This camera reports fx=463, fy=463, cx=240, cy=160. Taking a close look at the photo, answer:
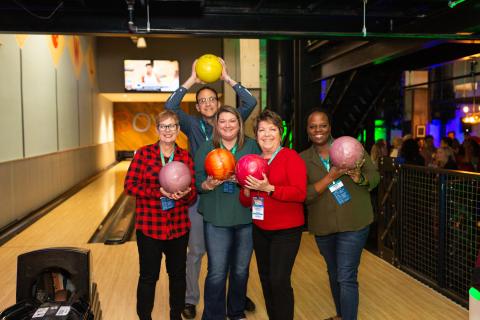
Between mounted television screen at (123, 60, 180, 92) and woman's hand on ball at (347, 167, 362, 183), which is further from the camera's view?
mounted television screen at (123, 60, 180, 92)

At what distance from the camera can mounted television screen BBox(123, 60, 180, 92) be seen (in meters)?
14.4

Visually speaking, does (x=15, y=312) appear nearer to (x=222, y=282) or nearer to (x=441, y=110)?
(x=222, y=282)

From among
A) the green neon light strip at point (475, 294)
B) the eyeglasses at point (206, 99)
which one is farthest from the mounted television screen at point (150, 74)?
the green neon light strip at point (475, 294)

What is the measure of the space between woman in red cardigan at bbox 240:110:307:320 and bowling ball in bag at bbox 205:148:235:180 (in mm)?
136

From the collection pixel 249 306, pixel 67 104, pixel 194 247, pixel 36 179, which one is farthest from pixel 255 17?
pixel 67 104

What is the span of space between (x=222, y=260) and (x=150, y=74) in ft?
41.0

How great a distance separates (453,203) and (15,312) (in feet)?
10.0

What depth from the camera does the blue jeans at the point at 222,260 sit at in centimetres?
259

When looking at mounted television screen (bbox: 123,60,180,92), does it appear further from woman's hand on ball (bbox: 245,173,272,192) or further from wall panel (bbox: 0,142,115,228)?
woman's hand on ball (bbox: 245,173,272,192)

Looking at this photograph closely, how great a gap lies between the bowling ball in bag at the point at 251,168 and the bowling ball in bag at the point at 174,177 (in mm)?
288

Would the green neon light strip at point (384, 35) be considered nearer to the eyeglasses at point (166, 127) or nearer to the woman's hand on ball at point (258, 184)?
the eyeglasses at point (166, 127)

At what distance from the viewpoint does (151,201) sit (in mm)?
2539

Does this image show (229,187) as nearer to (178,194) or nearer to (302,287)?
(178,194)

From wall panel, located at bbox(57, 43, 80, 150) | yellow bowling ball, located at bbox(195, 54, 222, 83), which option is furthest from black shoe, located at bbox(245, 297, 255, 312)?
wall panel, located at bbox(57, 43, 80, 150)
